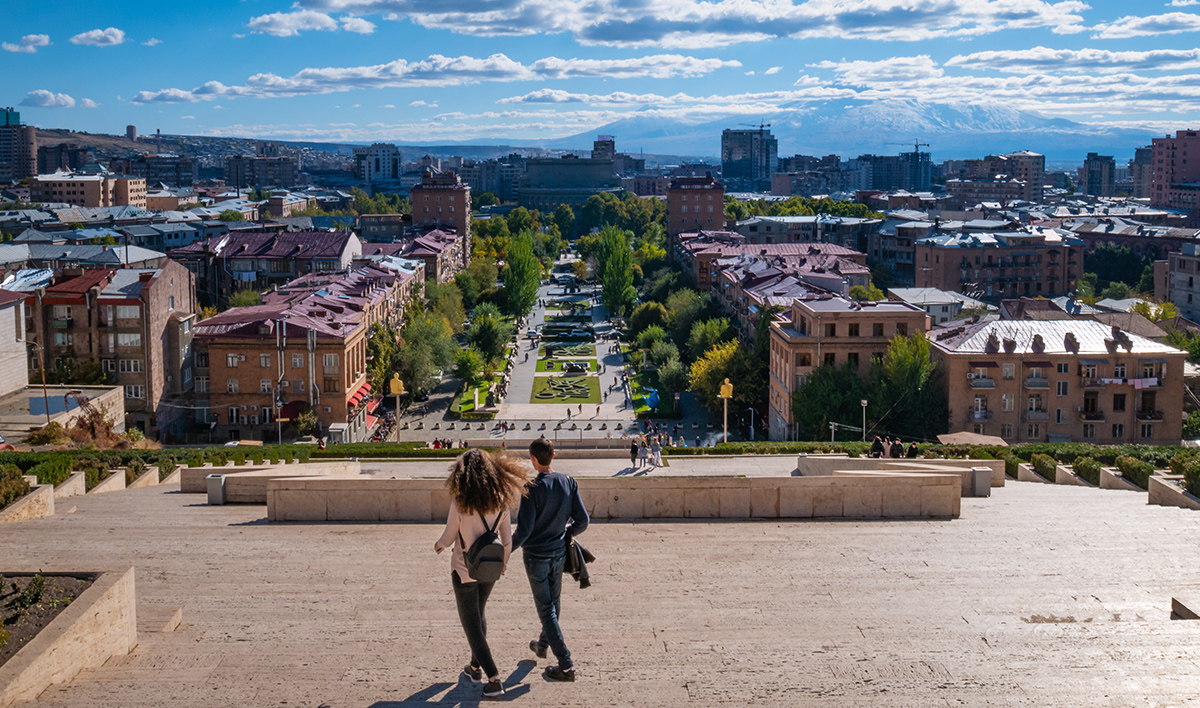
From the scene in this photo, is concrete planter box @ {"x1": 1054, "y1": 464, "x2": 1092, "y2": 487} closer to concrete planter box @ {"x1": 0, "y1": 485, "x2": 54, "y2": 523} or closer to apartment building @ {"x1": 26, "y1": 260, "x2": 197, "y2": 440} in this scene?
concrete planter box @ {"x1": 0, "y1": 485, "x2": 54, "y2": 523}

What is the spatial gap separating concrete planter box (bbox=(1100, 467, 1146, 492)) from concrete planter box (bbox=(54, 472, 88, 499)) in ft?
67.0

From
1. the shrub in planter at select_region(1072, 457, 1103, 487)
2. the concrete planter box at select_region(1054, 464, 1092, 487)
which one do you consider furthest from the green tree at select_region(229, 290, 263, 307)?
the shrub in planter at select_region(1072, 457, 1103, 487)

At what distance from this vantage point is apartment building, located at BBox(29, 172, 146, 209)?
162125 millimetres

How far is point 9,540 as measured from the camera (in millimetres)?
14492

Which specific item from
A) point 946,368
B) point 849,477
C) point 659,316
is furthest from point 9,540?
point 659,316

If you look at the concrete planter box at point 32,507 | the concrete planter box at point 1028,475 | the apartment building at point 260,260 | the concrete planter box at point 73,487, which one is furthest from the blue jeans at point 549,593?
the apartment building at point 260,260

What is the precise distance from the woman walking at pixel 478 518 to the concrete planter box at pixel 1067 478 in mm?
19713

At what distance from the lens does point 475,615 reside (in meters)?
8.52

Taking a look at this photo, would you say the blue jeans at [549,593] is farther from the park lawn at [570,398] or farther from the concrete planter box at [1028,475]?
the park lawn at [570,398]

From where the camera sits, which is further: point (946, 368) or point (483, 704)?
point (946, 368)

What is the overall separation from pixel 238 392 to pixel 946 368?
30.6 m

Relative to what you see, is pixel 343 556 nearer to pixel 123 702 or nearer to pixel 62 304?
pixel 123 702

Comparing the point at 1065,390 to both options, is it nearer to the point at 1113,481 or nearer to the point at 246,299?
the point at 1113,481

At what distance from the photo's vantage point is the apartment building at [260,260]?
8294 cm
